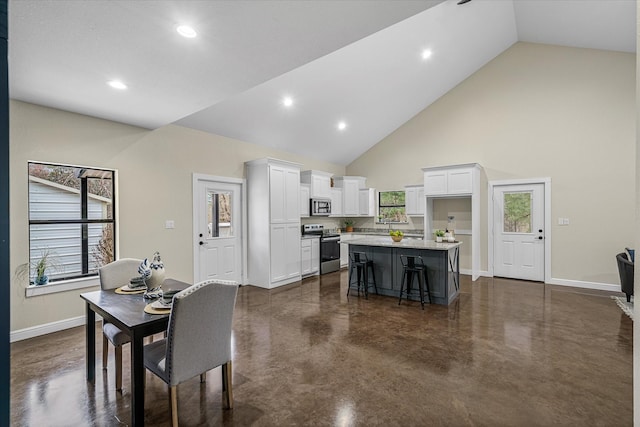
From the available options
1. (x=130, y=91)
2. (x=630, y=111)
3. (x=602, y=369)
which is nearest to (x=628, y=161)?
(x=630, y=111)

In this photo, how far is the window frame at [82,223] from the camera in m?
3.36

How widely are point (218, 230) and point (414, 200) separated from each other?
4.60 meters

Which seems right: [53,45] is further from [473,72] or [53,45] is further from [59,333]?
[473,72]

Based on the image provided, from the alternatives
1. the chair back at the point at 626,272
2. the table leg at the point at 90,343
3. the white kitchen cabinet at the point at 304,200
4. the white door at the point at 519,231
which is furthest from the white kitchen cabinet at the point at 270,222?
the chair back at the point at 626,272

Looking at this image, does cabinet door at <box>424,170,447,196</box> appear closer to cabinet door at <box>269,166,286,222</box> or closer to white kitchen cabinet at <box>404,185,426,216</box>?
white kitchen cabinet at <box>404,185,426,216</box>

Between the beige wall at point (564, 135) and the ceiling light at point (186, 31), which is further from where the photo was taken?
the beige wall at point (564, 135)

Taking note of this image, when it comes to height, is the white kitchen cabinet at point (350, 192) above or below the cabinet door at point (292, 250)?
above

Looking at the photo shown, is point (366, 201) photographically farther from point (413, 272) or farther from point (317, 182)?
point (413, 272)

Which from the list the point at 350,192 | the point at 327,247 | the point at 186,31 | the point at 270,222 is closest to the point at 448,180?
the point at 350,192

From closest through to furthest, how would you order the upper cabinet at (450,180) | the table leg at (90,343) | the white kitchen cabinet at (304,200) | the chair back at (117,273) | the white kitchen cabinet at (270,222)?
the table leg at (90,343)
the chair back at (117,273)
the white kitchen cabinet at (270,222)
the upper cabinet at (450,180)
the white kitchen cabinet at (304,200)

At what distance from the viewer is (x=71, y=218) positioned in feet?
12.1

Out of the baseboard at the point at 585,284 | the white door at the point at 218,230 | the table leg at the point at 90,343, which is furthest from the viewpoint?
the baseboard at the point at 585,284

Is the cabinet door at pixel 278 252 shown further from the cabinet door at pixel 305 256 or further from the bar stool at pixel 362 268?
the bar stool at pixel 362 268

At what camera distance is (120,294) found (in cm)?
249
